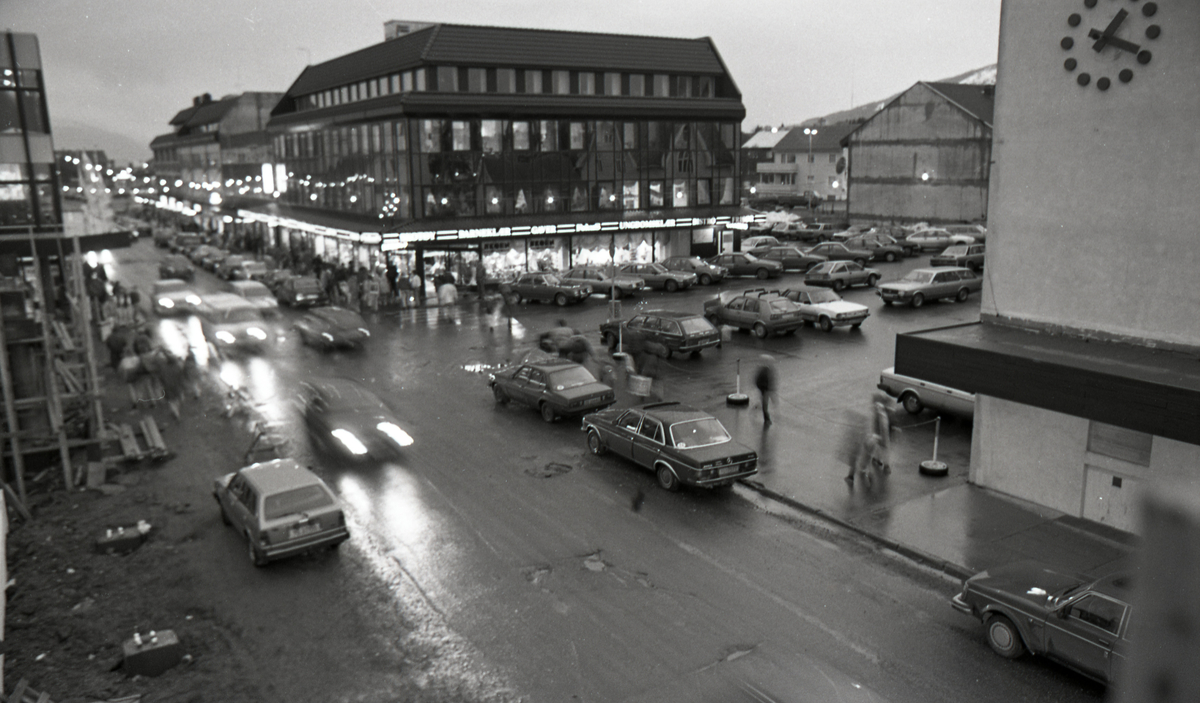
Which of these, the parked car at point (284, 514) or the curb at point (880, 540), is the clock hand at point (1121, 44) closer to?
the curb at point (880, 540)

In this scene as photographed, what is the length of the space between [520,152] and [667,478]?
109 feet

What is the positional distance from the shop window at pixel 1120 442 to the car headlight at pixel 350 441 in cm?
1394

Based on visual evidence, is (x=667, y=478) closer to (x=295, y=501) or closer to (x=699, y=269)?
(x=295, y=501)

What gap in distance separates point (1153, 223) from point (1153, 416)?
3.17m

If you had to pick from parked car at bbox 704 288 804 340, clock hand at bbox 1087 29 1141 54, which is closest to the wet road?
parked car at bbox 704 288 804 340

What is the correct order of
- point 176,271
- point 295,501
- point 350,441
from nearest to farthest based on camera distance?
point 295,501
point 350,441
point 176,271

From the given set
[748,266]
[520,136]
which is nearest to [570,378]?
[748,266]

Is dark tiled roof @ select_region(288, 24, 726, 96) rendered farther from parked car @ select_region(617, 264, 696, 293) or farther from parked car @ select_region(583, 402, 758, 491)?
parked car @ select_region(583, 402, 758, 491)

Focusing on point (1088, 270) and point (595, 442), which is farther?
point (595, 442)

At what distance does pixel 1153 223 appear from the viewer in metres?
13.8

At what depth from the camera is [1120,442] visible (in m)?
14.2

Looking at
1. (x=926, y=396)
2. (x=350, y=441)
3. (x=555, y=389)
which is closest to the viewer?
(x=350, y=441)

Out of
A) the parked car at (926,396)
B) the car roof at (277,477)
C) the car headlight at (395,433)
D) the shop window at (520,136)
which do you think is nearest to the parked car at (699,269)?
the shop window at (520,136)

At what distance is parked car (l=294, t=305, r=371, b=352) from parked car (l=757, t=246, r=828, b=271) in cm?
2439
